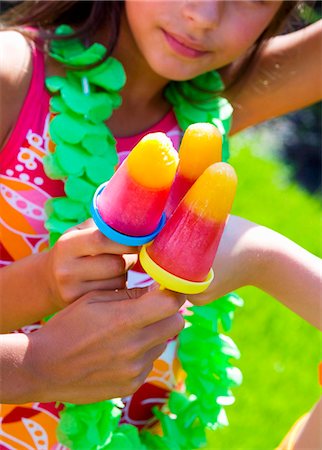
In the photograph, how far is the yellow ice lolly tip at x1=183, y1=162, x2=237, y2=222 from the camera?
1.21 m

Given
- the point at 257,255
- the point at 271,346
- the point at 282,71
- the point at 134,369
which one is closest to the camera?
the point at 134,369

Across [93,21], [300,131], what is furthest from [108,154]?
[300,131]

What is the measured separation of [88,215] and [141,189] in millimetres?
521

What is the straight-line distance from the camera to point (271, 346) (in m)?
3.08

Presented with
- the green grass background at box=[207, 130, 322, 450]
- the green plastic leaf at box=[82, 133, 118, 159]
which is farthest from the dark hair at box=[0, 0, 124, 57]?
the green grass background at box=[207, 130, 322, 450]

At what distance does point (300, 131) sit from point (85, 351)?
374 cm

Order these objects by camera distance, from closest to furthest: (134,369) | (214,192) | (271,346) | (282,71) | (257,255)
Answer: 1. (214,192)
2. (134,369)
3. (257,255)
4. (282,71)
5. (271,346)

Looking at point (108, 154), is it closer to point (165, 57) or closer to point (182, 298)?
point (165, 57)

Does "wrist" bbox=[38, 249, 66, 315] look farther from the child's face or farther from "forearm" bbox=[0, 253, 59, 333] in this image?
the child's face

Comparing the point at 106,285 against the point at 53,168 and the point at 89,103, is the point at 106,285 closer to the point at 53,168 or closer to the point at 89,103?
the point at 53,168

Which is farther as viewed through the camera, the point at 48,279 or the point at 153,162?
the point at 48,279

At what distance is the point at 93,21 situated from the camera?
Answer: 1901mm

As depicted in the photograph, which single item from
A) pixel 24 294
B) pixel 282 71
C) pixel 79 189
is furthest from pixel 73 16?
pixel 24 294

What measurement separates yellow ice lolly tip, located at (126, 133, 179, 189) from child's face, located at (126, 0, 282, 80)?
1.78ft
